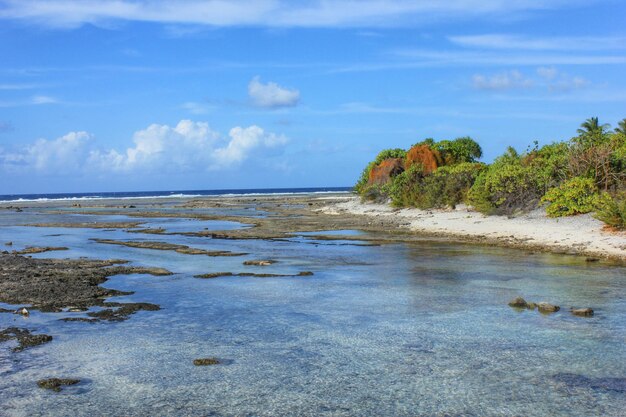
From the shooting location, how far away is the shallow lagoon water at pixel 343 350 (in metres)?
8.34

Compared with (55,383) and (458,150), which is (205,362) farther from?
(458,150)

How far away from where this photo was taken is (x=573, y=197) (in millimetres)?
28969

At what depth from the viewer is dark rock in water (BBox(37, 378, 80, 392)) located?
29.2ft

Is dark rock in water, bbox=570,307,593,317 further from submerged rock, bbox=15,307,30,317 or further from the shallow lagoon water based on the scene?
submerged rock, bbox=15,307,30,317

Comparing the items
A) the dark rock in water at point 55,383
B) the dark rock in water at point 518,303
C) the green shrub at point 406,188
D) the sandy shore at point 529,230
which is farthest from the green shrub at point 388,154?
the dark rock in water at point 55,383

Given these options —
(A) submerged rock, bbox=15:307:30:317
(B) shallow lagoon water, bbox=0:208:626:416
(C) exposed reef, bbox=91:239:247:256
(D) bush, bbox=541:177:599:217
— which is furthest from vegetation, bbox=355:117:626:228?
(A) submerged rock, bbox=15:307:30:317

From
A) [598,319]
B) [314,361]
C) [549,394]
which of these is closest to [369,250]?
[598,319]

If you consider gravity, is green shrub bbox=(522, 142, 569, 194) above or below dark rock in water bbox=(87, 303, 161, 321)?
above

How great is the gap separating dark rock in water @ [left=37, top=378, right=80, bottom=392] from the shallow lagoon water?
0.50ft

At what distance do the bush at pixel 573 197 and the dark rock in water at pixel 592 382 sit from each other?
2031 centimetres

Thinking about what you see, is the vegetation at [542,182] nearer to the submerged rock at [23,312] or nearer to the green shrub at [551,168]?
the green shrub at [551,168]

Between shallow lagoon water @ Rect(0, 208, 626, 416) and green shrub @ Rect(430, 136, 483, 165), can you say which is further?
green shrub @ Rect(430, 136, 483, 165)

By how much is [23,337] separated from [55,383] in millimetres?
2944

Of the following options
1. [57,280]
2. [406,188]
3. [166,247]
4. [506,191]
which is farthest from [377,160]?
[57,280]
